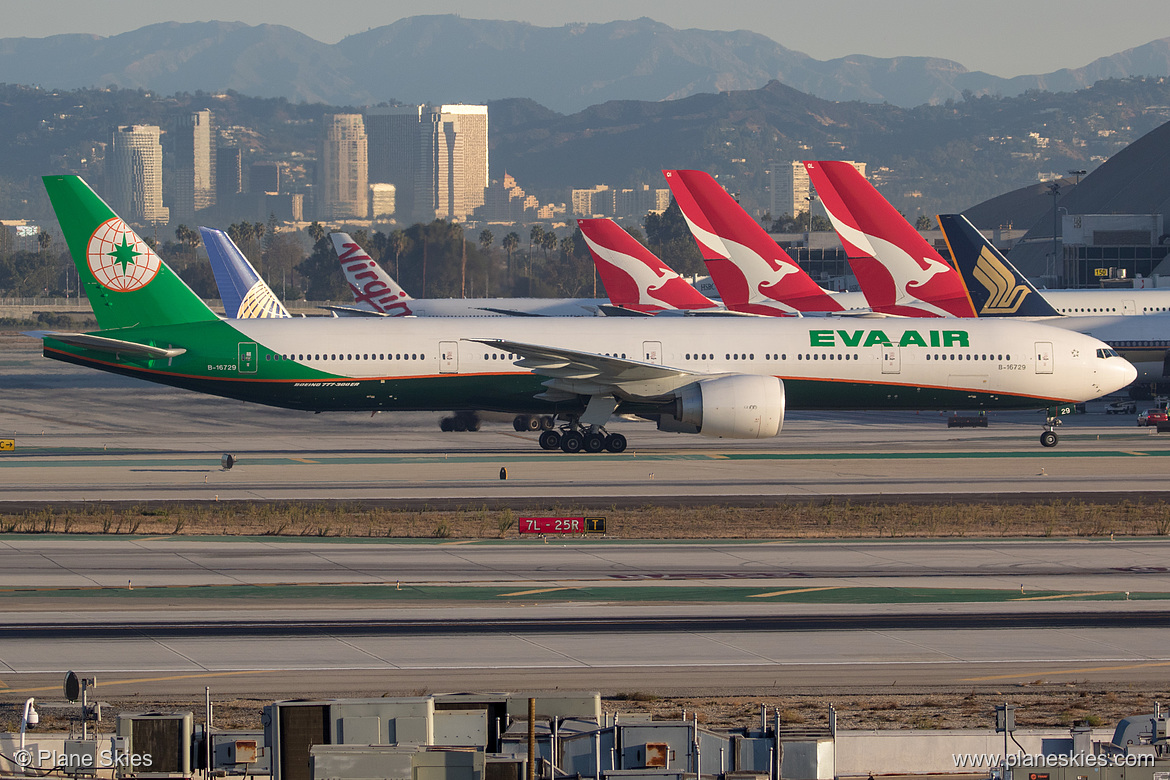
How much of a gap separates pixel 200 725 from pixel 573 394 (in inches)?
1254

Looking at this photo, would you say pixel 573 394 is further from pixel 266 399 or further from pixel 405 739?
pixel 405 739

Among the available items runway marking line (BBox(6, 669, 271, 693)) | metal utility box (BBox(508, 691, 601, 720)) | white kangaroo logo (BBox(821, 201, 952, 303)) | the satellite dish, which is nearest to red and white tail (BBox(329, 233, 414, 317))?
white kangaroo logo (BBox(821, 201, 952, 303))

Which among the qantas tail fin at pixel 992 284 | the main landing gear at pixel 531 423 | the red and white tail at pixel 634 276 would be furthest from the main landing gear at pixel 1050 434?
the red and white tail at pixel 634 276

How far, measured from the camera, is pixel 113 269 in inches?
1809

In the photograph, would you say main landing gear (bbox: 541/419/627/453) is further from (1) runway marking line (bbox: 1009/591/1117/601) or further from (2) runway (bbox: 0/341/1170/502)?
(1) runway marking line (bbox: 1009/591/1117/601)

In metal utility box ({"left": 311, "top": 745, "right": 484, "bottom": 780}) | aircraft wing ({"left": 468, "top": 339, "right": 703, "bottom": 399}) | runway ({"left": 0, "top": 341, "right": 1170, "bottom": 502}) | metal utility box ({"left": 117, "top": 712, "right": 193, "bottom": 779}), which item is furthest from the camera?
aircraft wing ({"left": 468, "top": 339, "right": 703, "bottom": 399})

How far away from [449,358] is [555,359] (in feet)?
12.3

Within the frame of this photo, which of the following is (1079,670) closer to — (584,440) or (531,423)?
(584,440)

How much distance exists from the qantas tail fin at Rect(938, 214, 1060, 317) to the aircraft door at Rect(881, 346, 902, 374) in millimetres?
19114

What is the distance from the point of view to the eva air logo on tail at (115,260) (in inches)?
1805

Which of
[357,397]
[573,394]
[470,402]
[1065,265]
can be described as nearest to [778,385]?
[573,394]

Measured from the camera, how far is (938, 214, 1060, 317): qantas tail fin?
6397cm

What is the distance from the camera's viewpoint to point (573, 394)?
154 feet

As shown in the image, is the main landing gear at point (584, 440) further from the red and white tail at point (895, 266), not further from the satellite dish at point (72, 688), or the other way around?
the satellite dish at point (72, 688)
